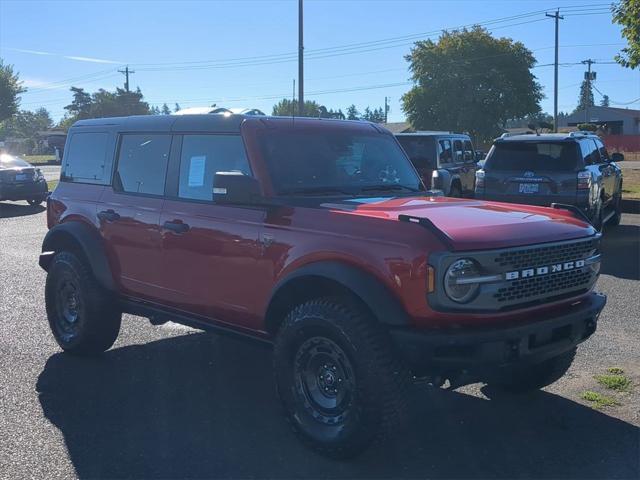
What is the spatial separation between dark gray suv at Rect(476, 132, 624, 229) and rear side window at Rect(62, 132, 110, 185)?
667 cm

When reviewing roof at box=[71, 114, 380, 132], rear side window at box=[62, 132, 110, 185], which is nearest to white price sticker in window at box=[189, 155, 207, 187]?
roof at box=[71, 114, 380, 132]

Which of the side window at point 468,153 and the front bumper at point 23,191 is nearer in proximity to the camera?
the side window at point 468,153

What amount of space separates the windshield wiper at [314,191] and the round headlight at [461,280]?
139 centimetres

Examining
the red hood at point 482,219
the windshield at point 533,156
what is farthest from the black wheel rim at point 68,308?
the windshield at point 533,156

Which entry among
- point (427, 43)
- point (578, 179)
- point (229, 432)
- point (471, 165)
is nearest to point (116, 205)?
point (229, 432)

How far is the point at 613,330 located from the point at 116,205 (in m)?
4.63

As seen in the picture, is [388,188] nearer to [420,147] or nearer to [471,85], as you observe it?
[420,147]

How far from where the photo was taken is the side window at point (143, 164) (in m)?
5.44

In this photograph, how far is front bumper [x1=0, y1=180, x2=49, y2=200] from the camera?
18.0m

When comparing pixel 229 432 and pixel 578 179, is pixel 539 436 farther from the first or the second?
pixel 578 179

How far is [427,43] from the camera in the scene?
4484 cm

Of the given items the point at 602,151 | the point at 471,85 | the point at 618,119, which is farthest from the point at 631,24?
the point at 618,119

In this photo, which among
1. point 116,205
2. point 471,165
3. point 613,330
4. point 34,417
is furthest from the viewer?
point 471,165

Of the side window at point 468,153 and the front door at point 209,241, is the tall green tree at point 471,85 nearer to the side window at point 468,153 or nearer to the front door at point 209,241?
the side window at point 468,153
